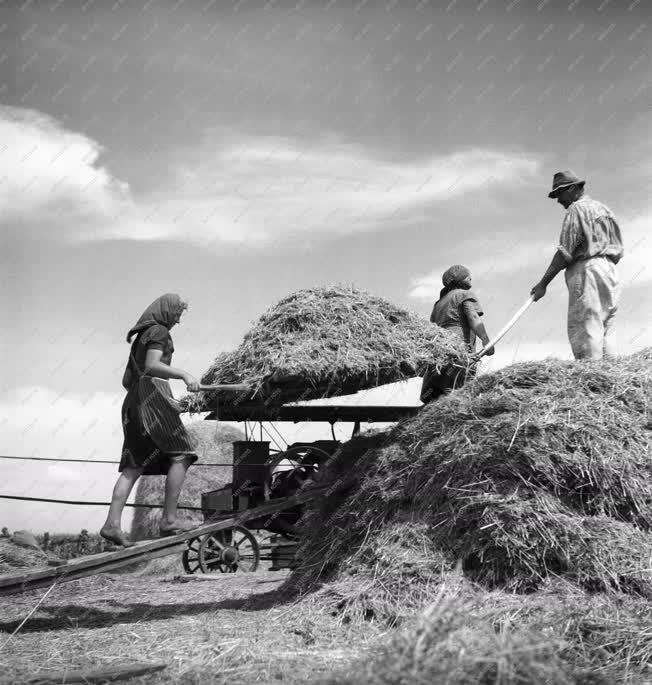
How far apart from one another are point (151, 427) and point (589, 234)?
390 centimetres

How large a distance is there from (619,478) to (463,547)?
3.68ft

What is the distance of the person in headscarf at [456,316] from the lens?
650 centimetres

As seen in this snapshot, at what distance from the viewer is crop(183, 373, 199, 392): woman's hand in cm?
542

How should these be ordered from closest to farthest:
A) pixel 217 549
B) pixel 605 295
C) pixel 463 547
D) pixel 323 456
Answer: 1. pixel 463 547
2. pixel 605 295
3. pixel 323 456
4. pixel 217 549

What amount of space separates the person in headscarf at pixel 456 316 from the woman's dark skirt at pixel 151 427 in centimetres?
213

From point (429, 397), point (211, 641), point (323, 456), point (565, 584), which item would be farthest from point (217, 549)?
point (565, 584)

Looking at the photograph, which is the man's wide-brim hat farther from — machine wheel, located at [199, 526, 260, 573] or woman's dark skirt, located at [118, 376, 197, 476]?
machine wheel, located at [199, 526, 260, 573]

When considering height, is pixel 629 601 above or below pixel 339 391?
below

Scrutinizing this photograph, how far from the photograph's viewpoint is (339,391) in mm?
5645

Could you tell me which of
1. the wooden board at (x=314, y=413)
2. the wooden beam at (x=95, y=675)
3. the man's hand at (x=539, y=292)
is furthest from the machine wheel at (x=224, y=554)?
the wooden beam at (x=95, y=675)

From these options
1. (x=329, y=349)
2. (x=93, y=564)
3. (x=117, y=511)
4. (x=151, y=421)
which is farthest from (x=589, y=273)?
(x=93, y=564)

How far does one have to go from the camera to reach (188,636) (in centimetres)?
479

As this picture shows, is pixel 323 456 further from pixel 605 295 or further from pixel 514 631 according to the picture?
pixel 514 631

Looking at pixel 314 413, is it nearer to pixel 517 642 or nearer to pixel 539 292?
pixel 539 292
